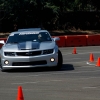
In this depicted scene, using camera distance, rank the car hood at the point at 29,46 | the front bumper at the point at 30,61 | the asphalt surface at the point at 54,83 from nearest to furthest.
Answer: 1. the asphalt surface at the point at 54,83
2. the front bumper at the point at 30,61
3. the car hood at the point at 29,46

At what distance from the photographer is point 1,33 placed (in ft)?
160

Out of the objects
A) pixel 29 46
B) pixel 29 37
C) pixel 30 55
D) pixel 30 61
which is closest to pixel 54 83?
pixel 30 61

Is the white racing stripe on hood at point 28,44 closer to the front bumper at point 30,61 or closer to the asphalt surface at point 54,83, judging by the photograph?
the front bumper at point 30,61

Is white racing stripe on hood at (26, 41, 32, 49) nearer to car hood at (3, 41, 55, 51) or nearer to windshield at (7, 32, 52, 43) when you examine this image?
car hood at (3, 41, 55, 51)

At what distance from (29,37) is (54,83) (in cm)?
460

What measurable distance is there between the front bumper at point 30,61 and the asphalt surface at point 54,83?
0.28 metres

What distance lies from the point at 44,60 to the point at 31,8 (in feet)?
106

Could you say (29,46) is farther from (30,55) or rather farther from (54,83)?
(54,83)

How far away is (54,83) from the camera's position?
42.9 feet

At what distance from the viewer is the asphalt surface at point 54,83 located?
10.8m

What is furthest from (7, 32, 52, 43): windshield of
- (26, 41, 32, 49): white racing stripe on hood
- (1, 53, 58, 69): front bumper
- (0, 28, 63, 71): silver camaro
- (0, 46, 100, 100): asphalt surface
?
(1, 53, 58, 69): front bumper

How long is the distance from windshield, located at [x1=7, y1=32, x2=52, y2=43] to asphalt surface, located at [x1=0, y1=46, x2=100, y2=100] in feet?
3.67

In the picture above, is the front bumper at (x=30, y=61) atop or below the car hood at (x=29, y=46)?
below

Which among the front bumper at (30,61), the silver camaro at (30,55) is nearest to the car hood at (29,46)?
the silver camaro at (30,55)
